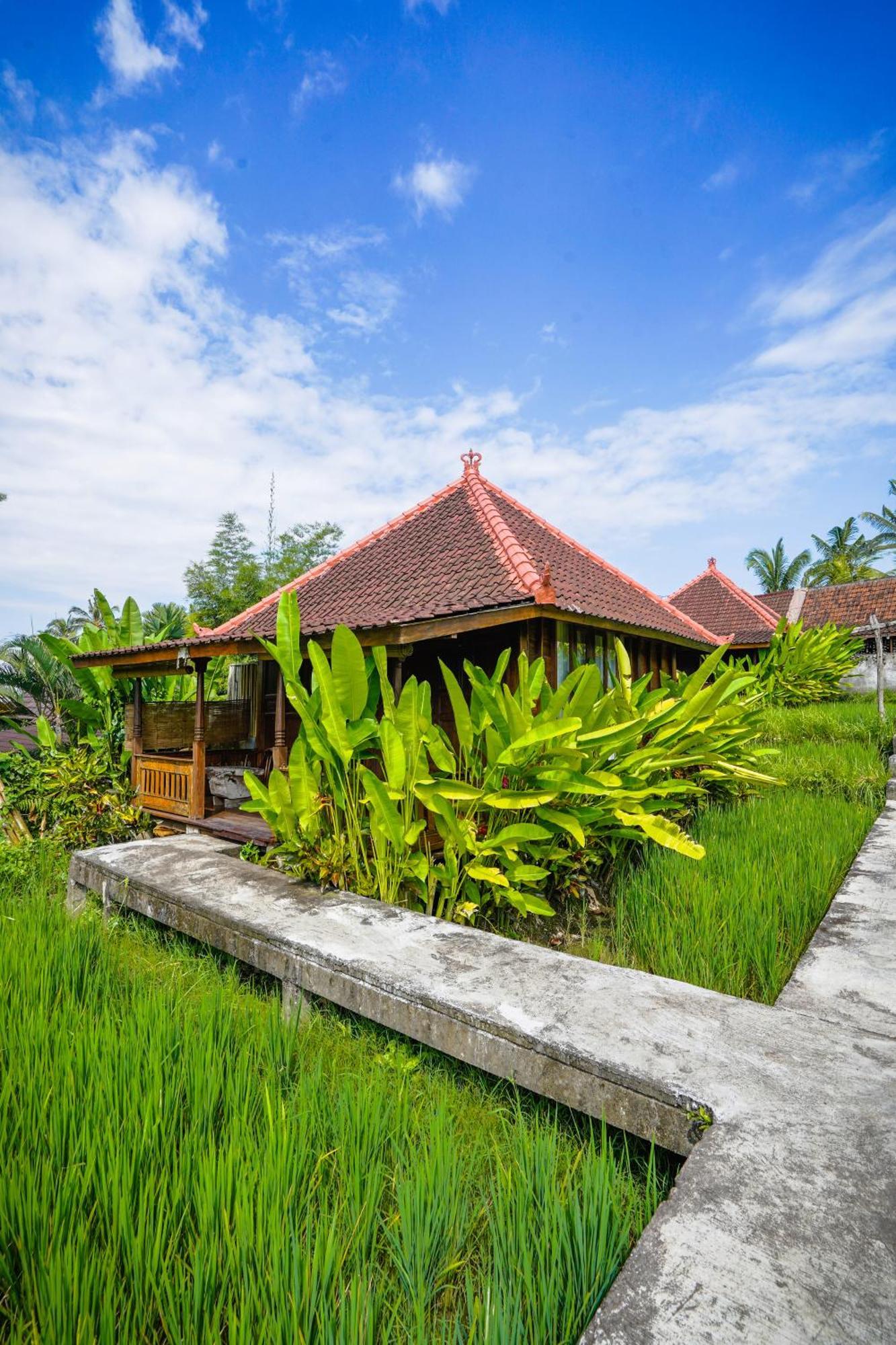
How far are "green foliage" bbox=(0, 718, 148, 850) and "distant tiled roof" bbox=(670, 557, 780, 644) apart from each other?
14.7 metres

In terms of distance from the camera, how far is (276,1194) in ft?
4.92

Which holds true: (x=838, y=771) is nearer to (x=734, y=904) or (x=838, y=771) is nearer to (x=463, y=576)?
(x=463, y=576)

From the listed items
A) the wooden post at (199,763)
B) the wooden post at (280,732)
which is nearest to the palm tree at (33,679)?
the wooden post at (199,763)

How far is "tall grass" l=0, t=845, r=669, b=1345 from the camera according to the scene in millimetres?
1298

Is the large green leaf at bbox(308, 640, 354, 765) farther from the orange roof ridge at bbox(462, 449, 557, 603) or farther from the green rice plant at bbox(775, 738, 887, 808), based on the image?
the green rice plant at bbox(775, 738, 887, 808)

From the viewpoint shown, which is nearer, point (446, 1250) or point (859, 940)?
point (446, 1250)

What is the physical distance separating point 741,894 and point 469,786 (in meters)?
1.40

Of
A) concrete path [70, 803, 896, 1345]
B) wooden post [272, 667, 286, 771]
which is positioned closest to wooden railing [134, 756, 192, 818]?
wooden post [272, 667, 286, 771]

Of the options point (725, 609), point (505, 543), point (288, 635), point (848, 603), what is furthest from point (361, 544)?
point (848, 603)

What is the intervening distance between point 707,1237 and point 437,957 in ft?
5.01

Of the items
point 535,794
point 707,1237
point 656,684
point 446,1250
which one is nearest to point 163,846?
point 535,794

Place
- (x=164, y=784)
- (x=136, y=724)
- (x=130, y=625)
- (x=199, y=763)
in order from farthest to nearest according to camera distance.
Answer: (x=130, y=625), (x=136, y=724), (x=164, y=784), (x=199, y=763)

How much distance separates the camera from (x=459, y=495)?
9430mm

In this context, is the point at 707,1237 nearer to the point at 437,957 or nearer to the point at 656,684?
the point at 437,957
